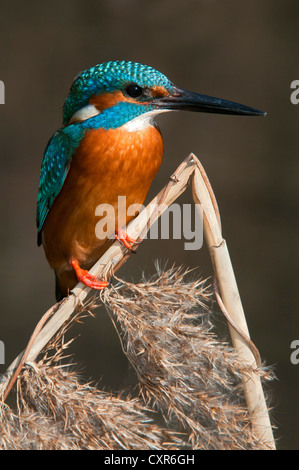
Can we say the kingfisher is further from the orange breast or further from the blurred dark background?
the blurred dark background

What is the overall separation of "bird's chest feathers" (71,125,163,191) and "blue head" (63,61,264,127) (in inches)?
1.4

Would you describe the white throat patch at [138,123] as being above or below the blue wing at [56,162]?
above

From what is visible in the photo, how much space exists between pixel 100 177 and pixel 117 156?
0.06 m

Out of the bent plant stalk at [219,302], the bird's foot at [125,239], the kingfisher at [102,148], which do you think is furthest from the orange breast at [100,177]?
the bent plant stalk at [219,302]

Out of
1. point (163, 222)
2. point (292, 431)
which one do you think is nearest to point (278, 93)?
point (292, 431)

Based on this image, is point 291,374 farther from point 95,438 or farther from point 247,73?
point 95,438

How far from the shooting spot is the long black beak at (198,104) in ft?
3.99

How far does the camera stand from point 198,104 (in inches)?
49.5

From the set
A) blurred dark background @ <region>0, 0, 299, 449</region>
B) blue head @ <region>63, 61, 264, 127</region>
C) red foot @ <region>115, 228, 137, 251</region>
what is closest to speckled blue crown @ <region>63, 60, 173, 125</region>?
blue head @ <region>63, 61, 264, 127</region>

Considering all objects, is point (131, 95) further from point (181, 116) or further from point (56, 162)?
point (181, 116)
